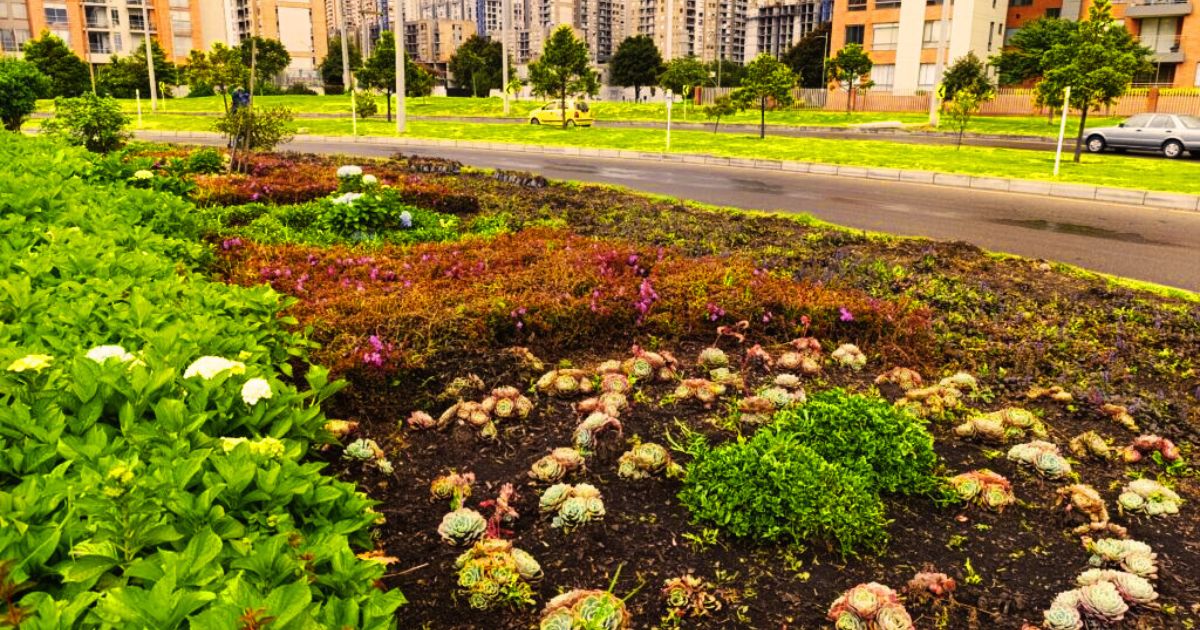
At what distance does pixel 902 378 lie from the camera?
16.2ft

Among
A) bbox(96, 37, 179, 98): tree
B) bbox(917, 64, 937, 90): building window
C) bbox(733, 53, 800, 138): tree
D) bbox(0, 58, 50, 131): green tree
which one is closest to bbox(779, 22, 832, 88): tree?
bbox(917, 64, 937, 90): building window

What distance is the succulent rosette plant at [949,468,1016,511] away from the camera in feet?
11.7

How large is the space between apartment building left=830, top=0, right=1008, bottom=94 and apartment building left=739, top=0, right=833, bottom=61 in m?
107

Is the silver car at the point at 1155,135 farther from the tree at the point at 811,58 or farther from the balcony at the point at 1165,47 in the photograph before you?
the tree at the point at 811,58

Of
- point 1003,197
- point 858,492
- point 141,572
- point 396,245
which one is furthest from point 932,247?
point 141,572

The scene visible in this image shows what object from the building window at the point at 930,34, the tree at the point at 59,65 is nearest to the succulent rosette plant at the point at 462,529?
the building window at the point at 930,34

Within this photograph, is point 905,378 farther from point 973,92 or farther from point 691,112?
point 691,112

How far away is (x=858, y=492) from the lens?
130 inches

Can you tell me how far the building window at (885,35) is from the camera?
56.2 metres

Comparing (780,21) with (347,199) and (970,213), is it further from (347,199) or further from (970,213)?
(347,199)

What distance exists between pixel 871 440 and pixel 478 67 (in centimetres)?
7934

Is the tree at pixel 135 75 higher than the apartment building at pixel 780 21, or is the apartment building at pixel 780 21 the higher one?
the apartment building at pixel 780 21

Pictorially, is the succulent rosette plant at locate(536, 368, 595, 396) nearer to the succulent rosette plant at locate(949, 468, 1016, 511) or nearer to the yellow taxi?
the succulent rosette plant at locate(949, 468, 1016, 511)

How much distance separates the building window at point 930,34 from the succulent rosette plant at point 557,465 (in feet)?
189
